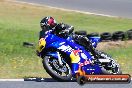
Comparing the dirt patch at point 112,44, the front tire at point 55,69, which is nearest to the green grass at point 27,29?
the dirt patch at point 112,44

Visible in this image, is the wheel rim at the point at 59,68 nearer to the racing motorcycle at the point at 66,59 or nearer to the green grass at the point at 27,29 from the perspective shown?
the racing motorcycle at the point at 66,59

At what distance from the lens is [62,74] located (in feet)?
36.9

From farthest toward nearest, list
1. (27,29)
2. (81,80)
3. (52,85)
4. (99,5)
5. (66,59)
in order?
(99,5) < (27,29) < (66,59) < (52,85) < (81,80)

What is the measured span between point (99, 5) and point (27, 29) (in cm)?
970

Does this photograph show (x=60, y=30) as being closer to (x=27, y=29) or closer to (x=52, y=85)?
(x=52, y=85)

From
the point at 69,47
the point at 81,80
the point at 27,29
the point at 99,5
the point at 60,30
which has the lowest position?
the point at 27,29

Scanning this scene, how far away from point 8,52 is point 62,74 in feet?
17.9

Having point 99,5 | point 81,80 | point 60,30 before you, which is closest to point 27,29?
point 60,30

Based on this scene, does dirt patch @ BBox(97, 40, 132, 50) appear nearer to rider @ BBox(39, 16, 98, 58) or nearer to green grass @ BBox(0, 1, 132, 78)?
green grass @ BBox(0, 1, 132, 78)

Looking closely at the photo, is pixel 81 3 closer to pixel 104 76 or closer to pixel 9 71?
pixel 9 71

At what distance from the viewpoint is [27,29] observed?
2080cm

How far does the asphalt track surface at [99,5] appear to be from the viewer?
27.8 meters

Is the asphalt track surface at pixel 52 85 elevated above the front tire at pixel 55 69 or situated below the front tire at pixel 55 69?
below

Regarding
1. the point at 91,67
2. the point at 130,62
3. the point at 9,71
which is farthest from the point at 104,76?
the point at 130,62
